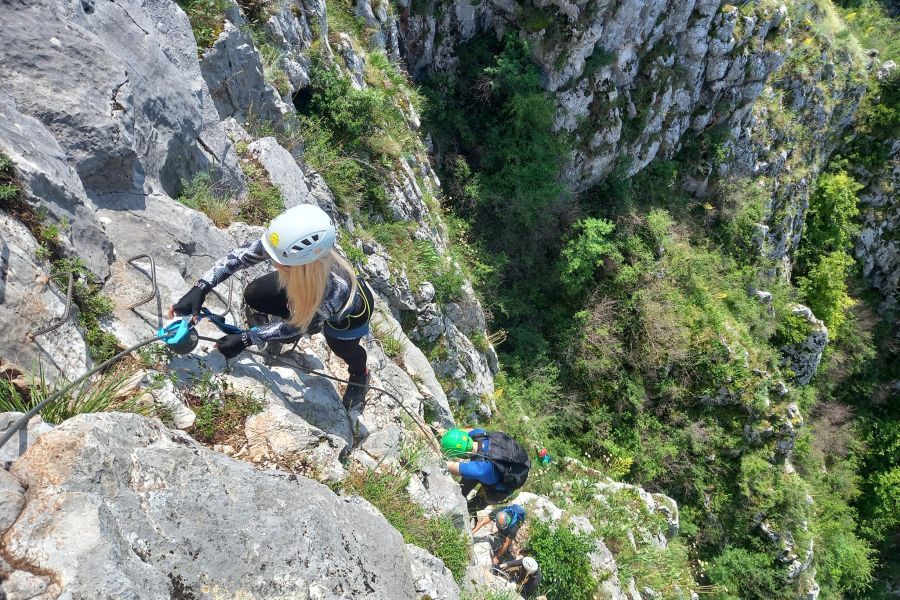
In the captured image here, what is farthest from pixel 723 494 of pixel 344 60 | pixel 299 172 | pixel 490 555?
pixel 344 60

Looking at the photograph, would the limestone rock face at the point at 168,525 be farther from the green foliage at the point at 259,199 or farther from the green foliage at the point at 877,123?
the green foliage at the point at 877,123

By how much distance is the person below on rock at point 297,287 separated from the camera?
132 inches

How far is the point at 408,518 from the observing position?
434cm

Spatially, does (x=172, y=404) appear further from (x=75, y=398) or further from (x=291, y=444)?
(x=291, y=444)

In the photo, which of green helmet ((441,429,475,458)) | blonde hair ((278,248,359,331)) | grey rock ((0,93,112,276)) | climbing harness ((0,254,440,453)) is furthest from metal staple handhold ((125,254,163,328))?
green helmet ((441,429,475,458))

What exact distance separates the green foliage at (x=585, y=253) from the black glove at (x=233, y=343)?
29.1ft

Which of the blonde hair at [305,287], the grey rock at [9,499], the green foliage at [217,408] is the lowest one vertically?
the green foliage at [217,408]

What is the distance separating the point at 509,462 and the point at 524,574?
134 cm

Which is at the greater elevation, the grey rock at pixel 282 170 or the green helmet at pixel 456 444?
the grey rock at pixel 282 170

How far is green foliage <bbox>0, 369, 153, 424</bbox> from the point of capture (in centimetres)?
257

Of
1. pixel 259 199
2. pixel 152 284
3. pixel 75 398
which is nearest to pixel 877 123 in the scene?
pixel 259 199

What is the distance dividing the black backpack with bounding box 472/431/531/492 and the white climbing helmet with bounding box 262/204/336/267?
10.6ft

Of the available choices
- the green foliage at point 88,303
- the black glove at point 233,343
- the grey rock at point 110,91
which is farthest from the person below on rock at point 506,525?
the grey rock at point 110,91

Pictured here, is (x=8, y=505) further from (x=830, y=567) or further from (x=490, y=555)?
(x=830, y=567)
